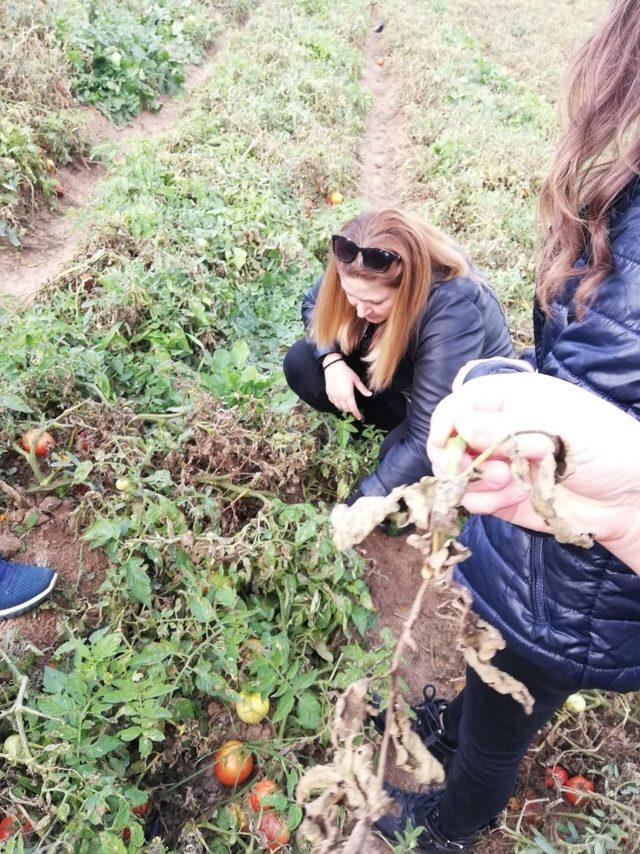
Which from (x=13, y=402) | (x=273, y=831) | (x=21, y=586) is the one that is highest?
(x=13, y=402)

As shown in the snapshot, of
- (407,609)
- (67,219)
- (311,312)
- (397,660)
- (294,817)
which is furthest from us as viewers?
(67,219)

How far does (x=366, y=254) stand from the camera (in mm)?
2141

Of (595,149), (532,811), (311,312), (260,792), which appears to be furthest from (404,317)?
(532,811)

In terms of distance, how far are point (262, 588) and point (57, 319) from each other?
1638 mm

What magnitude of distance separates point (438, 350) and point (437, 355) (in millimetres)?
18

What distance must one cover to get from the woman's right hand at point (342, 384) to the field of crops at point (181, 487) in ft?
0.44

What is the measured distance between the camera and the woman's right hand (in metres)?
2.63

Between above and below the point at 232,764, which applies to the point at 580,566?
above

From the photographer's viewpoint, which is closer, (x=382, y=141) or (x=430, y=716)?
(x=430, y=716)

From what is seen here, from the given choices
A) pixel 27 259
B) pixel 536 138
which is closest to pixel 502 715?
pixel 27 259

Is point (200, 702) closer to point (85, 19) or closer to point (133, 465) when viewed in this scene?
point (133, 465)

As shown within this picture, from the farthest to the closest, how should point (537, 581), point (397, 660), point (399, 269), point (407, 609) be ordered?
point (407, 609), point (399, 269), point (537, 581), point (397, 660)

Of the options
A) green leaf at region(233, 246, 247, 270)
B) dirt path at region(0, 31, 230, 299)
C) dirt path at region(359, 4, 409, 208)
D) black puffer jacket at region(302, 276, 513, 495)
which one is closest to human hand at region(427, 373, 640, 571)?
black puffer jacket at region(302, 276, 513, 495)

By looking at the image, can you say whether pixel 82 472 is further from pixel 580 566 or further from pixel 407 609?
pixel 580 566
